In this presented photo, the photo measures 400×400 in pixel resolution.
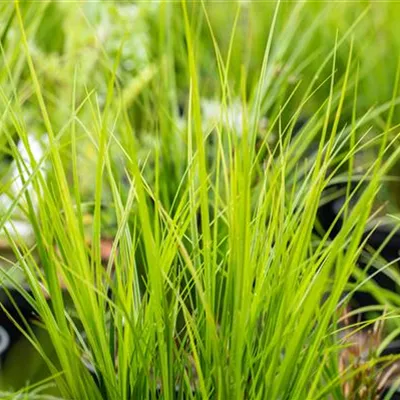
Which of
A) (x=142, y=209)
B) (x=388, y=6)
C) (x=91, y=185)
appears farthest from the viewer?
(x=388, y=6)

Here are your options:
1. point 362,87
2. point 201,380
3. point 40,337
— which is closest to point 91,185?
point 40,337

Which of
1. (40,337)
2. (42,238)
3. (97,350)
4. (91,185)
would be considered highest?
(42,238)

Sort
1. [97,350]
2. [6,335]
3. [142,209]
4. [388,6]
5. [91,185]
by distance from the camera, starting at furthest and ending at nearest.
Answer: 1. [388,6]
2. [91,185]
3. [6,335]
4. [97,350]
5. [142,209]

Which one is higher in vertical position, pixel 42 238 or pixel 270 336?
pixel 42 238

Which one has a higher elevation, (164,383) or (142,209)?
(142,209)

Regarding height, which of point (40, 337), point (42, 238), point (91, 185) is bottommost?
point (40, 337)

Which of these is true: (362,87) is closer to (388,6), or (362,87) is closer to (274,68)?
(388,6)

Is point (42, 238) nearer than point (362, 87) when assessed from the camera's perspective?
Yes

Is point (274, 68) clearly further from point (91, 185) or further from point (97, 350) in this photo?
point (97, 350)

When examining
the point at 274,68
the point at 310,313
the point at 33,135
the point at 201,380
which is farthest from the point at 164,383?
the point at 33,135
